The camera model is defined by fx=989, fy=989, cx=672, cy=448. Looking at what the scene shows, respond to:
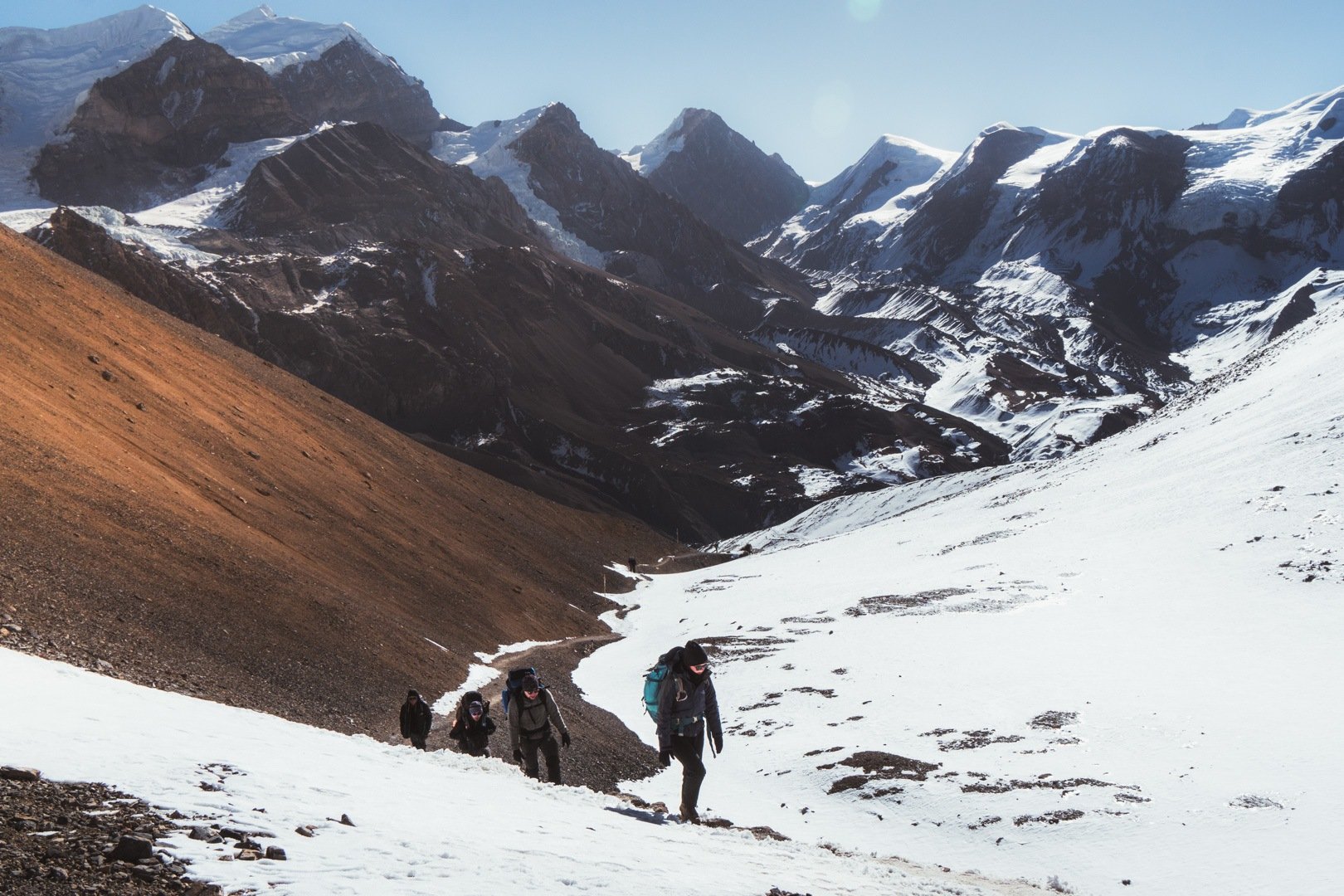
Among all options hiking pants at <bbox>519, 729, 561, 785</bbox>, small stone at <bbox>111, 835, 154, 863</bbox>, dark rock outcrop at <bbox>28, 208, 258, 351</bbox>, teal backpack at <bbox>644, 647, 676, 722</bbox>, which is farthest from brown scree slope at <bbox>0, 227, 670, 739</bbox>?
dark rock outcrop at <bbox>28, 208, 258, 351</bbox>

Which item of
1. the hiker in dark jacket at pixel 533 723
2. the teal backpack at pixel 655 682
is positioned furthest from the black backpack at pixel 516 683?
the teal backpack at pixel 655 682

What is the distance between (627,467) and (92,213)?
11230 centimetres

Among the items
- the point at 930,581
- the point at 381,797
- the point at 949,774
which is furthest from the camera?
the point at 930,581

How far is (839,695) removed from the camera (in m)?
32.8

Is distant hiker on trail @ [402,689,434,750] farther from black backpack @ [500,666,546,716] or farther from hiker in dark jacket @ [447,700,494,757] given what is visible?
black backpack @ [500,666,546,716]

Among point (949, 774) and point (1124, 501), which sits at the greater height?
point (1124, 501)

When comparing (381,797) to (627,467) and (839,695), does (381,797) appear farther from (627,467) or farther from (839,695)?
(627,467)

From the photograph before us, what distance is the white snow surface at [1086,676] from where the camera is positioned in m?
18.4

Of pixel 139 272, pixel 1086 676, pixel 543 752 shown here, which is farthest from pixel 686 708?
pixel 139 272

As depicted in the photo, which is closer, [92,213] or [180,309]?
[180,309]

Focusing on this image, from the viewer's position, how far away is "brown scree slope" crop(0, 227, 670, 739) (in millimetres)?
23969

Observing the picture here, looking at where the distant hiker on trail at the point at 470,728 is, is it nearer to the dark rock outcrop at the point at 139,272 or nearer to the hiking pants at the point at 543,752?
the hiking pants at the point at 543,752

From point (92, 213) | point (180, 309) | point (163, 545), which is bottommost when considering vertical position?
point (163, 545)

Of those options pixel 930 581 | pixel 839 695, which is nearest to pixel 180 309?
pixel 930 581
